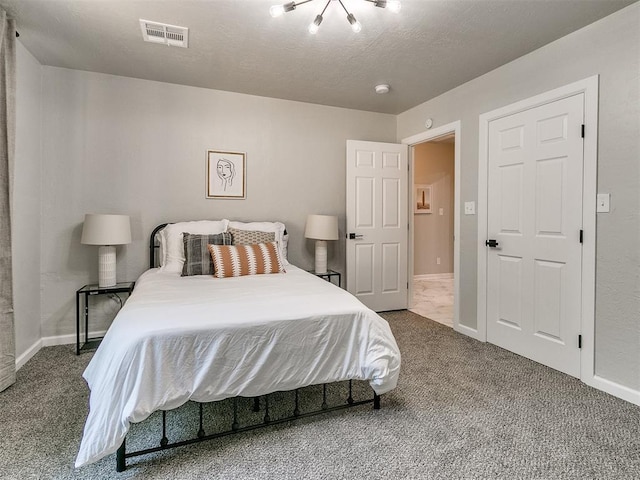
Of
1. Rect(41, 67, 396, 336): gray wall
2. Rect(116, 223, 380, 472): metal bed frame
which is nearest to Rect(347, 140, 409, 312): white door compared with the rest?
Rect(41, 67, 396, 336): gray wall

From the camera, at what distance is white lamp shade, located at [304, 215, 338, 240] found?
3.70 meters

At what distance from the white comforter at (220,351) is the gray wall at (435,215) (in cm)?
460

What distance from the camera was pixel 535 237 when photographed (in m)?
2.75

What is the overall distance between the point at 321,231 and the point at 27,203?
102 inches

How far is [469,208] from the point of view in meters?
3.38

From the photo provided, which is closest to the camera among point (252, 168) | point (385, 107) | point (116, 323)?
point (116, 323)

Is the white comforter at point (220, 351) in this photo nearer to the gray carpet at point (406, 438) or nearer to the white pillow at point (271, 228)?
the gray carpet at point (406, 438)

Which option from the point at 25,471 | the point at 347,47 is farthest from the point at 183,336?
the point at 347,47

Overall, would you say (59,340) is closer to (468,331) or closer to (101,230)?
(101,230)

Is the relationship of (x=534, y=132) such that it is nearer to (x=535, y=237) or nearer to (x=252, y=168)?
(x=535, y=237)

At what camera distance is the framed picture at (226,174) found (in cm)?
Answer: 361

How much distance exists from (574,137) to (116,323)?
3171mm

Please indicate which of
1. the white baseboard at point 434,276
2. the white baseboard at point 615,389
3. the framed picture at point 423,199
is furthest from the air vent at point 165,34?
the white baseboard at point 434,276

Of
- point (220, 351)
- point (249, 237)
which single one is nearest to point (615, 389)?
point (220, 351)
